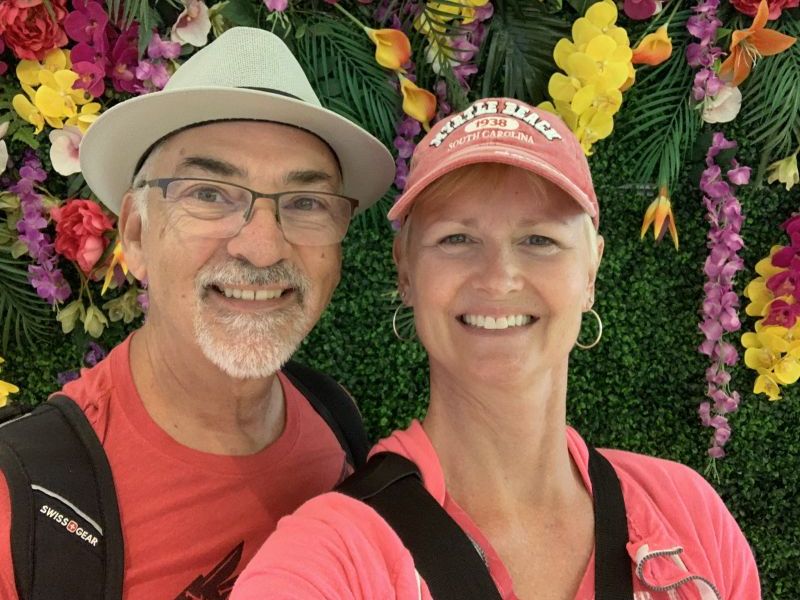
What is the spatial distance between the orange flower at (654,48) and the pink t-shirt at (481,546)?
1.00 metres

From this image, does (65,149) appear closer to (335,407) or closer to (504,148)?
(335,407)

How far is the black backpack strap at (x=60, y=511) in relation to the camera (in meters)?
1.07

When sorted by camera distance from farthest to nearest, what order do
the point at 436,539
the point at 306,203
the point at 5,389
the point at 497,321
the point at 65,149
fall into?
the point at 5,389 → the point at 65,149 → the point at 306,203 → the point at 497,321 → the point at 436,539

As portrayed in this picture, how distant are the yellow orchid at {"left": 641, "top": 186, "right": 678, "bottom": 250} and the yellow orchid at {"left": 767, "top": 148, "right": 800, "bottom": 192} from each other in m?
0.29

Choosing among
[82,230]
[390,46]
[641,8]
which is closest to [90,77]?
[82,230]

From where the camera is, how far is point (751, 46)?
1737 millimetres

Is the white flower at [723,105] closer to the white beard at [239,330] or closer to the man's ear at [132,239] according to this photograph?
the white beard at [239,330]

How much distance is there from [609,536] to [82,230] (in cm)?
141

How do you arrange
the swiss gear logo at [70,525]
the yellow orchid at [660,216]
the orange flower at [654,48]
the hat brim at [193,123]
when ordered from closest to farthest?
the swiss gear logo at [70,525], the hat brim at [193,123], the orange flower at [654,48], the yellow orchid at [660,216]

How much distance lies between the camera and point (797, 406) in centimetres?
201

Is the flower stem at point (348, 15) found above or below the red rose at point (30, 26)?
above

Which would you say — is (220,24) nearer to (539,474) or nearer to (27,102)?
(27,102)

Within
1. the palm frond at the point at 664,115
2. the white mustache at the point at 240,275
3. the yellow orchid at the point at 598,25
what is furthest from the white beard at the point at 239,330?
the palm frond at the point at 664,115

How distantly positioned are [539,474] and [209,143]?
81 centimetres
